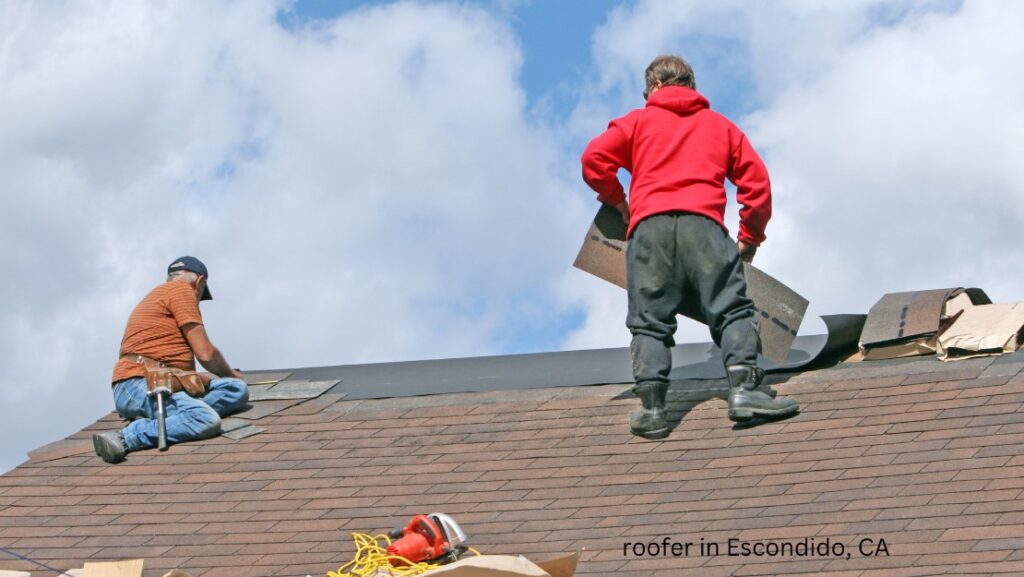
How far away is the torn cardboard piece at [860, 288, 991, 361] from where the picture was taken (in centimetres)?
790

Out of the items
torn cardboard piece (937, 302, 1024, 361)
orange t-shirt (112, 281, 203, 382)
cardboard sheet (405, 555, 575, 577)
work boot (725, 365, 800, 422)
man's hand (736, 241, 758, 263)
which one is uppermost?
orange t-shirt (112, 281, 203, 382)

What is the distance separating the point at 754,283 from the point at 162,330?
3.23 metres

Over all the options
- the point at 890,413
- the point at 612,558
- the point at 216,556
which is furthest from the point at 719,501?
the point at 216,556

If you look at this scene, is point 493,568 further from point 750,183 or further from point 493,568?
point 750,183

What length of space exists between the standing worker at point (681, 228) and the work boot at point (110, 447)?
2685mm

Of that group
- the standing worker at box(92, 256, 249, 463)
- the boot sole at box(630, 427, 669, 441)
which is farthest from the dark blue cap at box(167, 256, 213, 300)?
the boot sole at box(630, 427, 669, 441)

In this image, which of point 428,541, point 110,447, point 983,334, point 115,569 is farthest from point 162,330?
point 983,334

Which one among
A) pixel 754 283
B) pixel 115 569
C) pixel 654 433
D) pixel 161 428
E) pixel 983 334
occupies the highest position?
pixel 754 283

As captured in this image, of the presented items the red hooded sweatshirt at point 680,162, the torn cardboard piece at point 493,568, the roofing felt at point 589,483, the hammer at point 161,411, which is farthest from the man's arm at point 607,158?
the torn cardboard piece at point 493,568

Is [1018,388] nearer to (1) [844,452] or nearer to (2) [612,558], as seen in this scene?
(1) [844,452]

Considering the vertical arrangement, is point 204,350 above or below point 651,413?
above

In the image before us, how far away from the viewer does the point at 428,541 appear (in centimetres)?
632

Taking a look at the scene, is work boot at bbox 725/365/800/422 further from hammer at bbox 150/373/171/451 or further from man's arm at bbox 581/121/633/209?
hammer at bbox 150/373/171/451

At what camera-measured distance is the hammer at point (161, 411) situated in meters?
8.30
